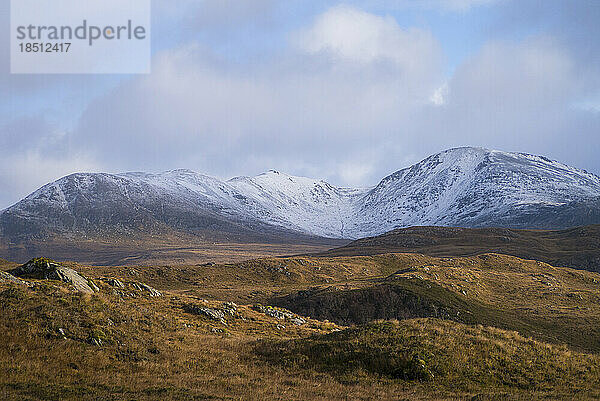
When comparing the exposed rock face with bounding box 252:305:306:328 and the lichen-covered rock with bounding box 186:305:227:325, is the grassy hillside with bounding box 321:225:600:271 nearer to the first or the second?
the exposed rock face with bounding box 252:305:306:328

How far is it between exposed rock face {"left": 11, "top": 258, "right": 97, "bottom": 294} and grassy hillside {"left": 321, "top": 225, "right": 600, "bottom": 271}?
380 ft

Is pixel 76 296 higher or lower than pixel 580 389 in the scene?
higher

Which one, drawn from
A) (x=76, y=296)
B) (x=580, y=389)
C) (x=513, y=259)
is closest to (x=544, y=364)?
(x=580, y=389)

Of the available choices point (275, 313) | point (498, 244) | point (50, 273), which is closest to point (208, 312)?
point (275, 313)

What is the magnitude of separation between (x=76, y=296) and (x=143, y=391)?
1124 cm

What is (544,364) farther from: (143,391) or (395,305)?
(395,305)

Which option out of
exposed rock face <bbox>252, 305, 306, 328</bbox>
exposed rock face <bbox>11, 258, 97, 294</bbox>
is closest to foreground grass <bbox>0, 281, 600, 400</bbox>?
exposed rock face <bbox>11, 258, 97, 294</bbox>

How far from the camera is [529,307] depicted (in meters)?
62.5

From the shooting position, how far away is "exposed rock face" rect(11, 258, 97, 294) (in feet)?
110

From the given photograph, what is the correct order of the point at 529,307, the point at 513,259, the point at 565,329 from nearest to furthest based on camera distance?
the point at 565,329
the point at 529,307
the point at 513,259

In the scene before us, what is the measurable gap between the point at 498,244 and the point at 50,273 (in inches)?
6019

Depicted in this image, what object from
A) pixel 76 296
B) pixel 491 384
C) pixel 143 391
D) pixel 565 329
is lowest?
pixel 565 329

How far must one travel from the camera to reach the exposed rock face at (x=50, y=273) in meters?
33.6

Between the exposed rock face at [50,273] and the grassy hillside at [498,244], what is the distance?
115676 mm
